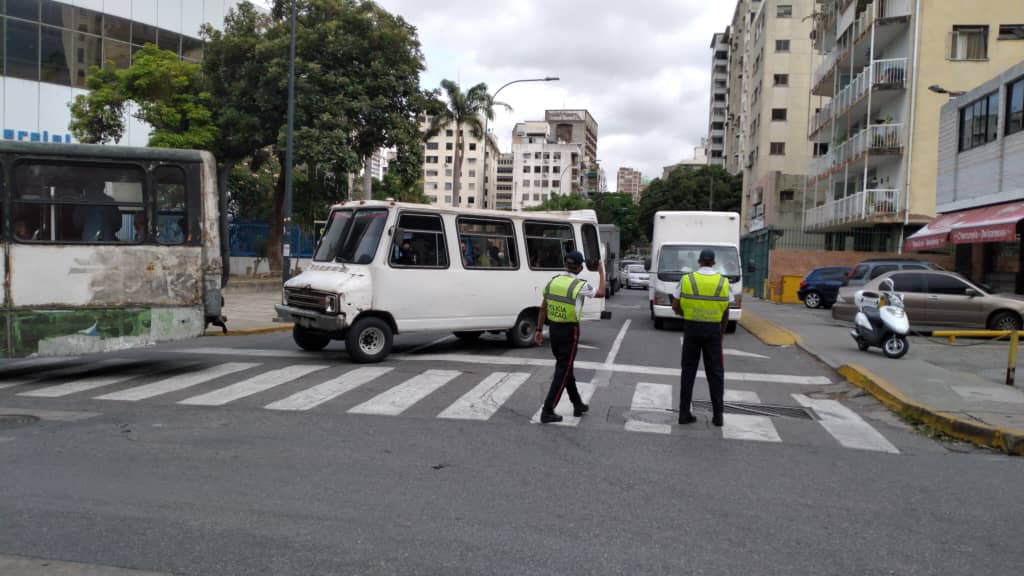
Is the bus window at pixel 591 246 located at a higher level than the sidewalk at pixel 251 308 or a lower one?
higher

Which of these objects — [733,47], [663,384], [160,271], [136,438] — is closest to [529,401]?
[663,384]

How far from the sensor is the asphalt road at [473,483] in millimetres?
4180

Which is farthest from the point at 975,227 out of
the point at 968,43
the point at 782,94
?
the point at 782,94

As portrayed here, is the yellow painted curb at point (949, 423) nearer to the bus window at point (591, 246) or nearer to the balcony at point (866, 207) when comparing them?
the bus window at point (591, 246)

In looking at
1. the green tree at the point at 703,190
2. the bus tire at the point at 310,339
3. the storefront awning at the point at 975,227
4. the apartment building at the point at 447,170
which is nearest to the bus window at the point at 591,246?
the bus tire at the point at 310,339

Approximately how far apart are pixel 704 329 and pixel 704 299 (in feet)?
1.00

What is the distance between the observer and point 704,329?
7.62 meters

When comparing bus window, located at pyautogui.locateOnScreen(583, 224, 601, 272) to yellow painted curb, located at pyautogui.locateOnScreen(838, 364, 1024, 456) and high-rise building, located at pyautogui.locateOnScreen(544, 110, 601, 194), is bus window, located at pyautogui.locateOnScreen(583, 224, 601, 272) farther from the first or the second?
high-rise building, located at pyautogui.locateOnScreen(544, 110, 601, 194)

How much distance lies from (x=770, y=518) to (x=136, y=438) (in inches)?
209

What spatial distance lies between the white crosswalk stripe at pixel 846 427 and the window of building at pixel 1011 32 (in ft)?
90.8

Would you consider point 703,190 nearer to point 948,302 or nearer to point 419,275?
point 948,302

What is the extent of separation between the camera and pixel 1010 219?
61.2 feet

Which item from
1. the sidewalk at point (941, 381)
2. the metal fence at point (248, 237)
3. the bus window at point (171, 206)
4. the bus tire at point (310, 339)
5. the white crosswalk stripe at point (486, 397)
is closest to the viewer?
the sidewalk at point (941, 381)

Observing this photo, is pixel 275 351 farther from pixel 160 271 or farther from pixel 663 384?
pixel 663 384
